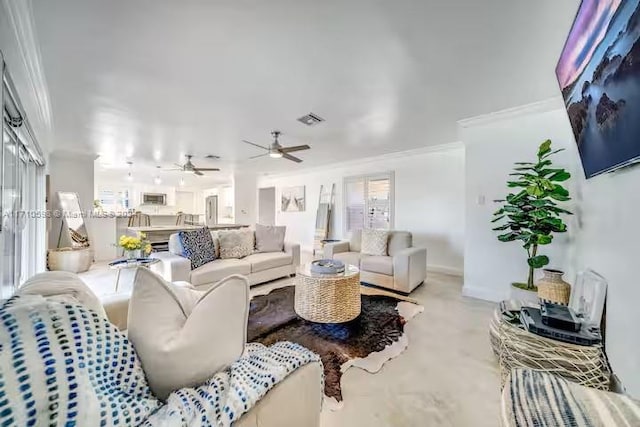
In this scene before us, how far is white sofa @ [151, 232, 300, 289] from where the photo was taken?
292 centimetres

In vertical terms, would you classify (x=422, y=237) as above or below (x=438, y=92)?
below

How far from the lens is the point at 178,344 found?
82cm

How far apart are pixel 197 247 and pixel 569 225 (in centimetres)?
420

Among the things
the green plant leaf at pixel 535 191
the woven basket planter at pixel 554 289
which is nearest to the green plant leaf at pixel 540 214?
the green plant leaf at pixel 535 191

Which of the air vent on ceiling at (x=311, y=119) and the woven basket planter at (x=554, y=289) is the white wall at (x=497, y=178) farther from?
the air vent on ceiling at (x=311, y=119)

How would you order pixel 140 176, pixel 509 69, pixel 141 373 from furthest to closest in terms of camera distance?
1. pixel 140 176
2. pixel 509 69
3. pixel 141 373

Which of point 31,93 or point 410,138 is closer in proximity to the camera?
point 31,93

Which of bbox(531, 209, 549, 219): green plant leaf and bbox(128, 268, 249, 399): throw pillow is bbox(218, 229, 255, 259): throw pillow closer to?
bbox(128, 268, 249, 399): throw pillow

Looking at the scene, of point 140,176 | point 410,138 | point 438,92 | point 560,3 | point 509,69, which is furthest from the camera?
point 140,176

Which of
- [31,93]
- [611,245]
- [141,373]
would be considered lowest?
[141,373]

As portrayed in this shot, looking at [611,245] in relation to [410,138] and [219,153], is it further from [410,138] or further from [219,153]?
[219,153]

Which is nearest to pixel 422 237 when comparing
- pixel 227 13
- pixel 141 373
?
pixel 227 13

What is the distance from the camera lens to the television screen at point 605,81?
3.32ft

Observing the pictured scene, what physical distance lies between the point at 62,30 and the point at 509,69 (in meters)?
3.27
